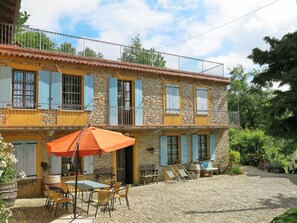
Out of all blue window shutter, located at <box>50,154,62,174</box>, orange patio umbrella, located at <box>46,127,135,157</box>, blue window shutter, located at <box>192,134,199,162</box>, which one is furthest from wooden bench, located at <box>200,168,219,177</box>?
orange patio umbrella, located at <box>46,127,135,157</box>

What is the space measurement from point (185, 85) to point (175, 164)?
181 inches

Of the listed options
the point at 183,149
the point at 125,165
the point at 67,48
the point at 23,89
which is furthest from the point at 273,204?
the point at 67,48

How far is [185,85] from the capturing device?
17.6 metres

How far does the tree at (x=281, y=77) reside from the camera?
667 cm

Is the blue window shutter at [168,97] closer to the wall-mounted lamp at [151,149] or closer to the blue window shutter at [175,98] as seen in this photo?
the blue window shutter at [175,98]

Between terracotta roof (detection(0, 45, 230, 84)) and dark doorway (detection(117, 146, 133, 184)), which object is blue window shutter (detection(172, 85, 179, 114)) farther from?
dark doorway (detection(117, 146, 133, 184))

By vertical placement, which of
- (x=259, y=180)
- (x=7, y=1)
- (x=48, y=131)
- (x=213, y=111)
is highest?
(x=7, y=1)

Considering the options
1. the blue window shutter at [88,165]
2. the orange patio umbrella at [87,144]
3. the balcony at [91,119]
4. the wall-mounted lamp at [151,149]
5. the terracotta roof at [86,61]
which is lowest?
the blue window shutter at [88,165]

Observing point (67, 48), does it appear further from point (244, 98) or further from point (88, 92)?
point (244, 98)

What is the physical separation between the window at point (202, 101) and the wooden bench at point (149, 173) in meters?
4.63

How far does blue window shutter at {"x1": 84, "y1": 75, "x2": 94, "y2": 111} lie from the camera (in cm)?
1362

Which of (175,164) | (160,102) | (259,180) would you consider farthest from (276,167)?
(160,102)

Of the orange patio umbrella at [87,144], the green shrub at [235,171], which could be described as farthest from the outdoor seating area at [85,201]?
the green shrub at [235,171]

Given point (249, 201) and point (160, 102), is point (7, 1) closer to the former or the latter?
point (249, 201)
